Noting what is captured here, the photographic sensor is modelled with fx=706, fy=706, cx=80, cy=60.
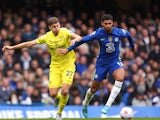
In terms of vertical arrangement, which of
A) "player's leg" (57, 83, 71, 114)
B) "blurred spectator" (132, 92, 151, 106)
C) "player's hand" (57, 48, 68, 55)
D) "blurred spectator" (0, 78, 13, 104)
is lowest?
"blurred spectator" (132, 92, 151, 106)

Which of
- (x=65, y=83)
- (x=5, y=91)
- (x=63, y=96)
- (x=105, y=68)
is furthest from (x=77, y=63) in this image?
(x=63, y=96)

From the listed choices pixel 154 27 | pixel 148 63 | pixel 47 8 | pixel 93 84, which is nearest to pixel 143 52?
pixel 148 63

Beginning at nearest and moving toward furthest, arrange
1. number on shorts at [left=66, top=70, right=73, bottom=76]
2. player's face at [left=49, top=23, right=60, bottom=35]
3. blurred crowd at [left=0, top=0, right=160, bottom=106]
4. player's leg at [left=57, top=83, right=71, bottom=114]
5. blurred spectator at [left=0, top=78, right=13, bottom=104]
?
player's leg at [left=57, top=83, right=71, bottom=114] → player's face at [left=49, top=23, right=60, bottom=35] → number on shorts at [left=66, top=70, right=73, bottom=76] → blurred spectator at [left=0, top=78, right=13, bottom=104] → blurred crowd at [left=0, top=0, right=160, bottom=106]

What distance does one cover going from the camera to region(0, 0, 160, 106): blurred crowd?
75.0 ft

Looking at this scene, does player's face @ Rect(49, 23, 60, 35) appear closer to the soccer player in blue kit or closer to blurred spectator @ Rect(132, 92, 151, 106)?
the soccer player in blue kit

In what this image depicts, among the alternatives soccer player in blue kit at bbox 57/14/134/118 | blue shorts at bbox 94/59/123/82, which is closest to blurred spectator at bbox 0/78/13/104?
blue shorts at bbox 94/59/123/82

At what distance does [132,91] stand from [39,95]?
10.5 feet

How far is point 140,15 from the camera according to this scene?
96.7 feet

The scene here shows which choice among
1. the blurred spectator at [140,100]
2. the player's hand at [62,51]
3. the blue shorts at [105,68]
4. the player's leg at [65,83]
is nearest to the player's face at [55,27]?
the player's hand at [62,51]

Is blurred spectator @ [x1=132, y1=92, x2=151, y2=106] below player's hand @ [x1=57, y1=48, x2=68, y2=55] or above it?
below

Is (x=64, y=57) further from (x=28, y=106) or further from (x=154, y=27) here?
(x=154, y=27)

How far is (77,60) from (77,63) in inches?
4.1

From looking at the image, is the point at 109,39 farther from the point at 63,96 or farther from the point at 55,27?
the point at 63,96

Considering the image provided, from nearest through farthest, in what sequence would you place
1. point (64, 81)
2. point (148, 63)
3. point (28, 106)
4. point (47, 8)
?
point (64, 81) < point (28, 106) < point (148, 63) < point (47, 8)
